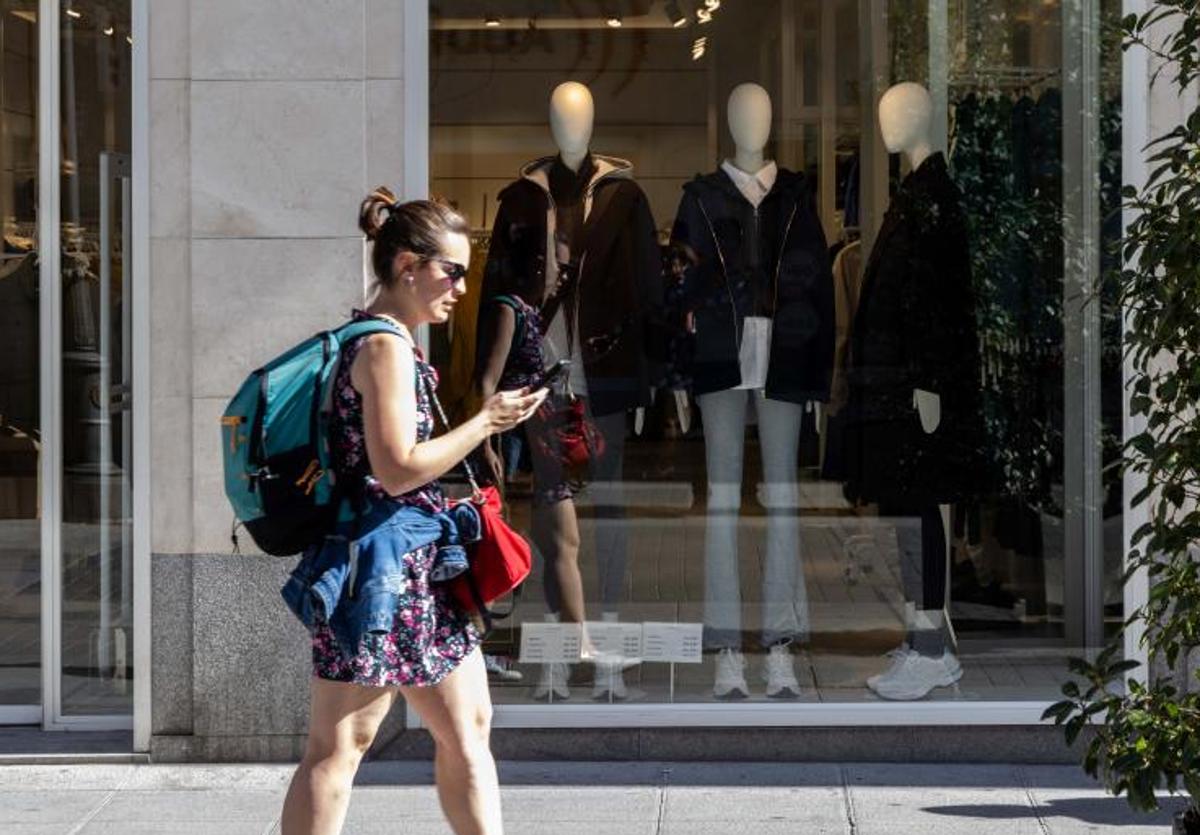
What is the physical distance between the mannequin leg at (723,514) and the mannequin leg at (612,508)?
0.99 ft

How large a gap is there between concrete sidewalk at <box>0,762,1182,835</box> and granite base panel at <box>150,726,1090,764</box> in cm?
5

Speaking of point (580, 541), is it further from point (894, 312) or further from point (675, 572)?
point (894, 312)

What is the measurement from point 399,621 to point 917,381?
3351 millimetres

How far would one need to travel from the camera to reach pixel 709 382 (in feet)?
25.8

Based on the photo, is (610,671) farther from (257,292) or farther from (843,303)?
(257,292)

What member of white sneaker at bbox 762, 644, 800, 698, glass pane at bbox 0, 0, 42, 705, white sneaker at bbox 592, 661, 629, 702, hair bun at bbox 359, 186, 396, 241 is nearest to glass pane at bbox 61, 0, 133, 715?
glass pane at bbox 0, 0, 42, 705

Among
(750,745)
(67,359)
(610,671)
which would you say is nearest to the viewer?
(750,745)

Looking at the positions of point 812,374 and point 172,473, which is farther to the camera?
point 812,374

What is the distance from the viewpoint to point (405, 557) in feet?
16.5

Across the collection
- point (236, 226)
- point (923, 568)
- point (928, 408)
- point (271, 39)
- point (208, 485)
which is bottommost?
point (923, 568)

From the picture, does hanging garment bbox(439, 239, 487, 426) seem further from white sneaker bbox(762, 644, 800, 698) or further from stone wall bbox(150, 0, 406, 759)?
white sneaker bbox(762, 644, 800, 698)

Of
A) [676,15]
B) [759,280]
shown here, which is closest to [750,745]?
[759,280]

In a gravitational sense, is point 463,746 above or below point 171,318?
below

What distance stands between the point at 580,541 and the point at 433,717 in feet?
9.11
